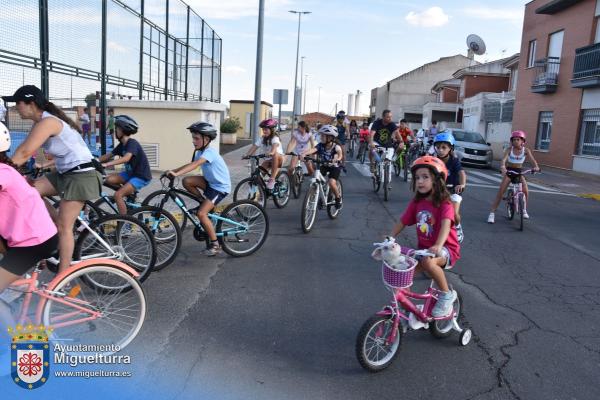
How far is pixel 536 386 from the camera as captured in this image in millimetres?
3625

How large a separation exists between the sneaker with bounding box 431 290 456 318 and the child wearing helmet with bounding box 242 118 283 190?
19.7 feet

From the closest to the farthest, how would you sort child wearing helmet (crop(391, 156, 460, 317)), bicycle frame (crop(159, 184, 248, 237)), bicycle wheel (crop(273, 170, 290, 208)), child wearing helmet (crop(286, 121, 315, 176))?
child wearing helmet (crop(391, 156, 460, 317))
bicycle frame (crop(159, 184, 248, 237))
bicycle wheel (crop(273, 170, 290, 208))
child wearing helmet (crop(286, 121, 315, 176))

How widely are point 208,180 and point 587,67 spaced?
67.4 feet

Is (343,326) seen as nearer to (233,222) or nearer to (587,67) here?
(233,222)

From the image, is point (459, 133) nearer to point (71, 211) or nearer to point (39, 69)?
point (39, 69)

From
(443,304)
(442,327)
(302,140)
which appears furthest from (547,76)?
(443,304)

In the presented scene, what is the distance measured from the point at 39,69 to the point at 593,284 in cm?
931

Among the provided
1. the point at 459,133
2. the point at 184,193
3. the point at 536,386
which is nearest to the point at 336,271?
the point at 184,193

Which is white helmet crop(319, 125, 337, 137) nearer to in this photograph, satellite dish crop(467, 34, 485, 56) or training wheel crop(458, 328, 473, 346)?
training wheel crop(458, 328, 473, 346)

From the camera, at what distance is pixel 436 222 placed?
13.1 ft

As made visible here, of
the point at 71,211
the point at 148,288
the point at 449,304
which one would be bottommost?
the point at 148,288

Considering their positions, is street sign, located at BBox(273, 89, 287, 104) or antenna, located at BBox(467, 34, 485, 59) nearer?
street sign, located at BBox(273, 89, 287, 104)

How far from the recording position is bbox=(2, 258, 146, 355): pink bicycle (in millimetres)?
3508

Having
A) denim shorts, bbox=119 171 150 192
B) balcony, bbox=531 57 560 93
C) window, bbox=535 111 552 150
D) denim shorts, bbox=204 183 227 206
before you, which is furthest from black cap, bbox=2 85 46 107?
window, bbox=535 111 552 150
